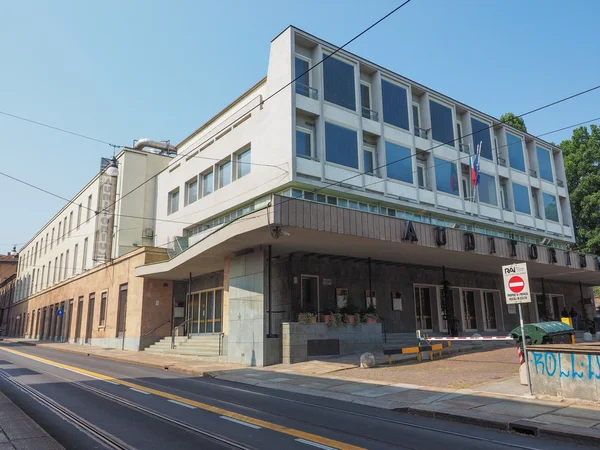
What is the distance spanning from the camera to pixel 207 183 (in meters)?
27.2

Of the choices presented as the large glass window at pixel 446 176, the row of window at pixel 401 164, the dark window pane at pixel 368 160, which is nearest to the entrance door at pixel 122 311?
the row of window at pixel 401 164

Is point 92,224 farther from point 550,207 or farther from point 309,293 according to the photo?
point 550,207

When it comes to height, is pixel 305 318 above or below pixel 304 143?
below

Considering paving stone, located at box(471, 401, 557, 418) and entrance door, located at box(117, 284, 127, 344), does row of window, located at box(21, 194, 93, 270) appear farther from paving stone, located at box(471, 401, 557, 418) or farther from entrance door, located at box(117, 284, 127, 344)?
paving stone, located at box(471, 401, 557, 418)

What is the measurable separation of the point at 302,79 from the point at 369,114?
15.1 ft

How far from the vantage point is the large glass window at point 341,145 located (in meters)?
21.6

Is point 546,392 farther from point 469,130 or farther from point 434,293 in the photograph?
point 469,130

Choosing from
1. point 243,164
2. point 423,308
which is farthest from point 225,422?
point 423,308

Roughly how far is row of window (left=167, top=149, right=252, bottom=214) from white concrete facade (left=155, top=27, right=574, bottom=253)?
86 millimetres

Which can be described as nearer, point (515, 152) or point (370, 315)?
point (370, 315)

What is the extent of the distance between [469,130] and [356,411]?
25248mm

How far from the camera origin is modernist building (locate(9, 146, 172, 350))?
2692cm

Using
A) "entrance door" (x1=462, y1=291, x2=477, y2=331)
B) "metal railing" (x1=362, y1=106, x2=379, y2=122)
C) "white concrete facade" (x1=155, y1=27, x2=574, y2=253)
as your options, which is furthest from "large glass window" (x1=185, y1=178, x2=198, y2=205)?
"entrance door" (x1=462, y1=291, x2=477, y2=331)

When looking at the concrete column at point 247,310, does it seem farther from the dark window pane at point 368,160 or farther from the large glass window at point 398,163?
the large glass window at point 398,163
